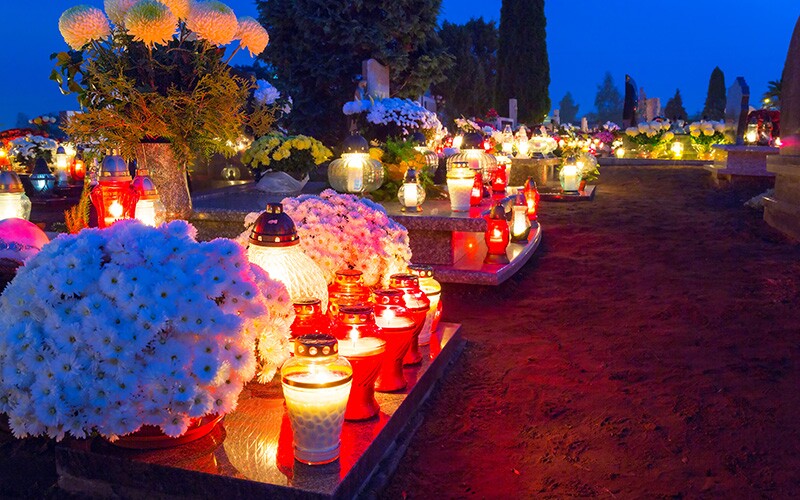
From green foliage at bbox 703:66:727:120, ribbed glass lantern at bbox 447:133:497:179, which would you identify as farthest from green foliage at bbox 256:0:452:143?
green foliage at bbox 703:66:727:120

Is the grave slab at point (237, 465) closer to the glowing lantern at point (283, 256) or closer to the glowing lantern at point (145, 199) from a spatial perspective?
the glowing lantern at point (283, 256)

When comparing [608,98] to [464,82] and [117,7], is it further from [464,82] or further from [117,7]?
[117,7]

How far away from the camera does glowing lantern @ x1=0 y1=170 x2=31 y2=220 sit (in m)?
3.98

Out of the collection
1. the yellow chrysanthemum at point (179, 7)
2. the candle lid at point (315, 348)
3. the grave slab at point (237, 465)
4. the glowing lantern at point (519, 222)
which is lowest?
the grave slab at point (237, 465)

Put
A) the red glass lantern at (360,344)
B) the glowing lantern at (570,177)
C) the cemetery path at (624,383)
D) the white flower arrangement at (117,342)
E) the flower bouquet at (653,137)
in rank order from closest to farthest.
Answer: the white flower arrangement at (117,342) → the red glass lantern at (360,344) → the cemetery path at (624,383) → the glowing lantern at (570,177) → the flower bouquet at (653,137)

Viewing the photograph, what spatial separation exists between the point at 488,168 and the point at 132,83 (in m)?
5.79

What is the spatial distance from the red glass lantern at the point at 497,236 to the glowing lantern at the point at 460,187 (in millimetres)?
268

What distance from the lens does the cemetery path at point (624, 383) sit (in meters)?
2.73

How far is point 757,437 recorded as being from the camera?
3027 millimetres

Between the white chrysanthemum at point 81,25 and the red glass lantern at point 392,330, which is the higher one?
the white chrysanthemum at point 81,25

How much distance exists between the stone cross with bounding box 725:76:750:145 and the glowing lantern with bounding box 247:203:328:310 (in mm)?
17229

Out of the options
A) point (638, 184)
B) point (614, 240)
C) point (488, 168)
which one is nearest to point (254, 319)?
point (614, 240)

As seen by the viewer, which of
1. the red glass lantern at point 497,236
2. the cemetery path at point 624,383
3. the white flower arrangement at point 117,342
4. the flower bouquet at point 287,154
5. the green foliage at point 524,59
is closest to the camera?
the white flower arrangement at point 117,342

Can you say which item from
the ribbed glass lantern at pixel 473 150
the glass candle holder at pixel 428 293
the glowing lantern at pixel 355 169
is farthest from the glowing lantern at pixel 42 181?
the glass candle holder at pixel 428 293
